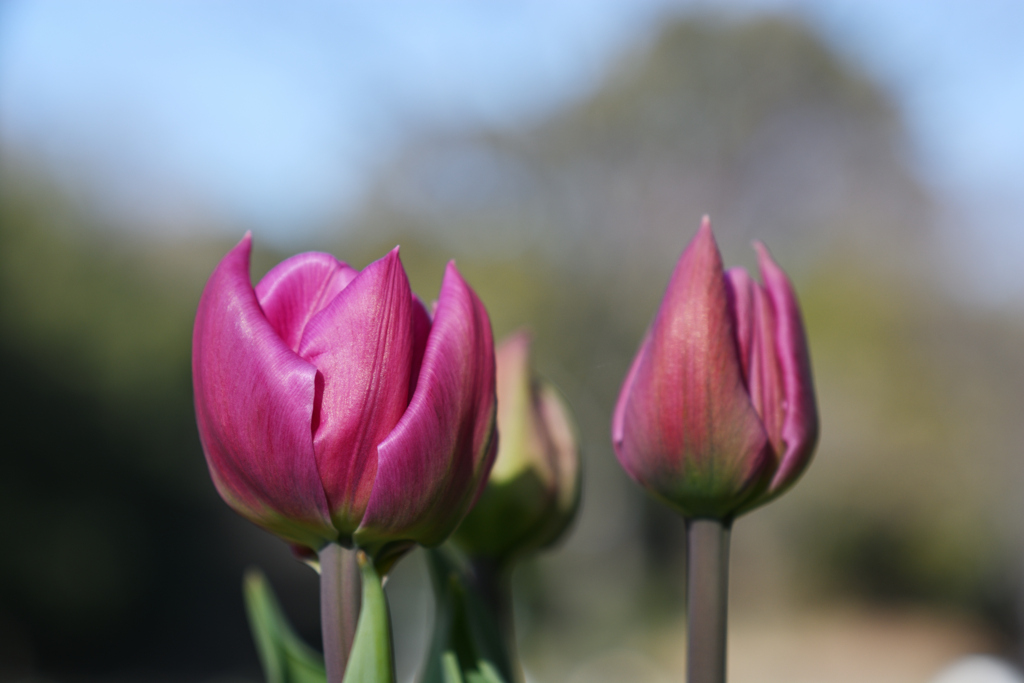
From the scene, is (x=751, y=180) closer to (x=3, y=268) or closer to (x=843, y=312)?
(x=843, y=312)

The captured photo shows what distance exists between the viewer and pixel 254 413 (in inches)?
13.3

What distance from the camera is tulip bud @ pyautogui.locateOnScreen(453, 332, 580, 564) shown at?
0.52m

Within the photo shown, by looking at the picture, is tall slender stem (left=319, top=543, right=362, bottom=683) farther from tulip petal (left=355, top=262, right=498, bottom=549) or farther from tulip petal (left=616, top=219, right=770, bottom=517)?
tulip petal (left=616, top=219, right=770, bottom=517)

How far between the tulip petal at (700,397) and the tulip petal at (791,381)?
2cm

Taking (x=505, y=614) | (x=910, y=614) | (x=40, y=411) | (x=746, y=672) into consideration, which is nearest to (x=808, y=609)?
(x=910, y=614)

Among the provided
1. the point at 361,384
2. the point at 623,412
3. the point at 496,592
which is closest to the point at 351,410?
the point at 361,384

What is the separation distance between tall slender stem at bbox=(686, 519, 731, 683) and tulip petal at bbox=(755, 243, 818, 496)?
3cm

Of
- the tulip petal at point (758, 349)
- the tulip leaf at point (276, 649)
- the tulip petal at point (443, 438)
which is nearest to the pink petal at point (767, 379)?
the tulip petal at point (758, 349)

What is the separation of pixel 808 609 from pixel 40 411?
7312mm

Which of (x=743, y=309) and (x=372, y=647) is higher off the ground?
(x=743, y=309)

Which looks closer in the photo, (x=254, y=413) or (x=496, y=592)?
(x=254, y=413)

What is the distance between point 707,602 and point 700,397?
9cm

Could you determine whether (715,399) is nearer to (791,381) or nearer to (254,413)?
(791,381)

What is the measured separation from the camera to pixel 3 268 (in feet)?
18.4
